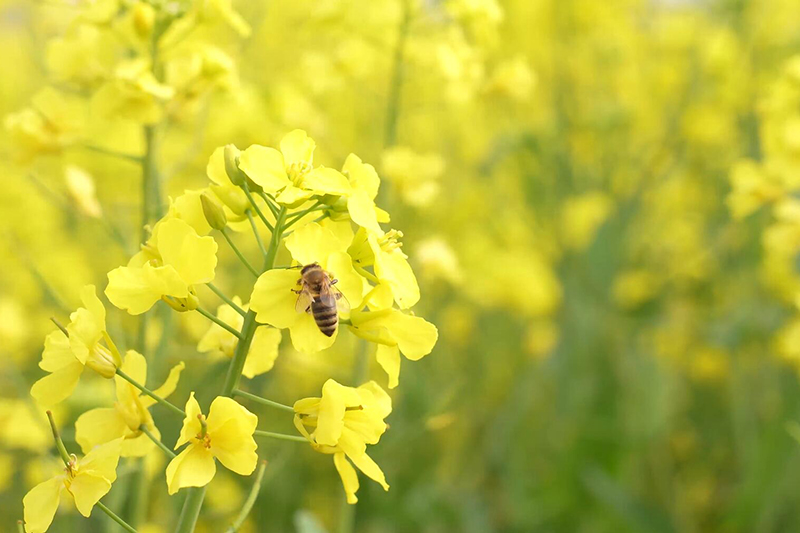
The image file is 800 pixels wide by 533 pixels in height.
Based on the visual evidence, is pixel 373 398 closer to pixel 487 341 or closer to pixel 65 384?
pixel 65 384

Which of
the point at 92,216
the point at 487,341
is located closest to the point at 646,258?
the point at 487,341

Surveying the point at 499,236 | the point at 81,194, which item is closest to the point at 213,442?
the point at 81,194

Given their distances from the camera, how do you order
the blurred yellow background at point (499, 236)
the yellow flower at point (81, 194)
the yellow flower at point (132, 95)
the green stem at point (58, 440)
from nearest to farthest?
the green stem at point (58, 440)
the yellow flower at point (132, 95)
the yellow flower at point (81, 194)
the blurred yellow background at point (499, 236)

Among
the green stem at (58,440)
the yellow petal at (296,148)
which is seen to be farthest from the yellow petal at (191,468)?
the yellow petal at (296,148)

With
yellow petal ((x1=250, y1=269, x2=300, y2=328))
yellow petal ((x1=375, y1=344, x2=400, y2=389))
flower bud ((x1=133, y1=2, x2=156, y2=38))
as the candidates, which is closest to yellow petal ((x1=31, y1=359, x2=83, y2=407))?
yellow petal ((x1=250, y1=269, x2=300, y2=328))

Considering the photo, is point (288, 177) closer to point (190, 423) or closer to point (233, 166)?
point (233, 166)

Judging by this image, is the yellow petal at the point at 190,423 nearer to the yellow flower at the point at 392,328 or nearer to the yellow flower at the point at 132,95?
the yellow flower at the point at 392,328

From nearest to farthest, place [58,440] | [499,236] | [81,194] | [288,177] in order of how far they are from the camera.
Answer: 1. [58,440]
2. [288,177]
3. [81,194]
4. [499,236]
